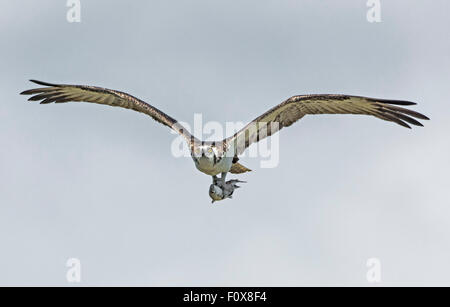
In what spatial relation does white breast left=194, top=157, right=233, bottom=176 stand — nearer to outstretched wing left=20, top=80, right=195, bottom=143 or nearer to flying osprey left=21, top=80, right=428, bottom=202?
flying osprey left=21, top=80, right=428, bottom=202

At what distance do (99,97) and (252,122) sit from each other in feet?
18.8

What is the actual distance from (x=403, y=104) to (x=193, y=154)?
19.9 ft

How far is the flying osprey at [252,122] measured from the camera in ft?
82.0

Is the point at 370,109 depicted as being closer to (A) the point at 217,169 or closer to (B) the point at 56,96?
(A) the point at 217,169

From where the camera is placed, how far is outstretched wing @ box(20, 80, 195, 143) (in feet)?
87.2

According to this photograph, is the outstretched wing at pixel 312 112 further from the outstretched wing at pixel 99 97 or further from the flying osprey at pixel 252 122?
the outstretched wing at pixel 99 97

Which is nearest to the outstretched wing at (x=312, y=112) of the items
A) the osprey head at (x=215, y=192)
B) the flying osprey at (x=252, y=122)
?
the flying osprey at (x=252, y=122)

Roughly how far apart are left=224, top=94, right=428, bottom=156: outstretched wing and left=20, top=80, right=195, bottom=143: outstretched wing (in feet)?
6.21

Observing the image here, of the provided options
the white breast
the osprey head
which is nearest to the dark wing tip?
the white breast

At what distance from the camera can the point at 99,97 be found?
28469 mm

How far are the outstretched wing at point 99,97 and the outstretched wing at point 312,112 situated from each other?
6.21 feet

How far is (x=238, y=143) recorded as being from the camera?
1037 inches

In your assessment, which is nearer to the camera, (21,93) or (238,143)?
(238,143)

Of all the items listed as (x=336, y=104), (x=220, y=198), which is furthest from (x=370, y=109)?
(x=220, y=198)
